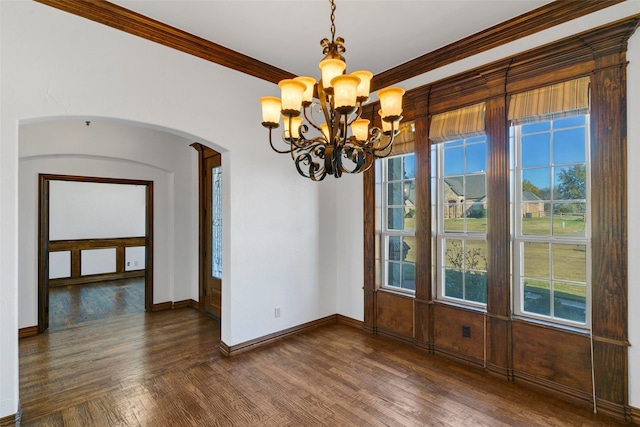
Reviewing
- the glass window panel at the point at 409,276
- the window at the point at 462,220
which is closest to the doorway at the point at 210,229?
the glass window panel at the point at 409,276

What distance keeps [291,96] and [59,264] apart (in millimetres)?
8445

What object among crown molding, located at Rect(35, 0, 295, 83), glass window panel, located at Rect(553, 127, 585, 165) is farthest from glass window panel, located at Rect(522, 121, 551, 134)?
crown molding, located at Rect(35, 0, 295, 83)

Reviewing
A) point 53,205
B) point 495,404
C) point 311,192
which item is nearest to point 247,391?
point 495,404

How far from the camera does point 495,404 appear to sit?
102 inches

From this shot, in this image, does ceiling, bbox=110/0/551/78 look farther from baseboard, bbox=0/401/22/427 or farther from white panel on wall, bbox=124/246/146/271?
white panel on wall, bbox=124/246/146/271

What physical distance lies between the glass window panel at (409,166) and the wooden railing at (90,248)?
8000 mm

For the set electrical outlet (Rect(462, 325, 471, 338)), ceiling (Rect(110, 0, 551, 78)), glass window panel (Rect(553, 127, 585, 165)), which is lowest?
electrical outlet (Rect(462, 325, 471, 338))

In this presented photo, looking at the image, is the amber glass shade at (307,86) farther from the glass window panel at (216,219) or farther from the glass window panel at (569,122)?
the glass window panel at (216,219)

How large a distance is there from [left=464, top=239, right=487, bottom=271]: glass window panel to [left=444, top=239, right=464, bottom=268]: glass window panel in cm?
7

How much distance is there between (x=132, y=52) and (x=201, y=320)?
371 cm

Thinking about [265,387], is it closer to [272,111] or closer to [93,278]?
[272,111]

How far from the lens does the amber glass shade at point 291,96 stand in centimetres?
189

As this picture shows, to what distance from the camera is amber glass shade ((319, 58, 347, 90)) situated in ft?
6.27

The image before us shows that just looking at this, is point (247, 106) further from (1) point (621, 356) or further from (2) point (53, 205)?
(2) point (53, 205)
